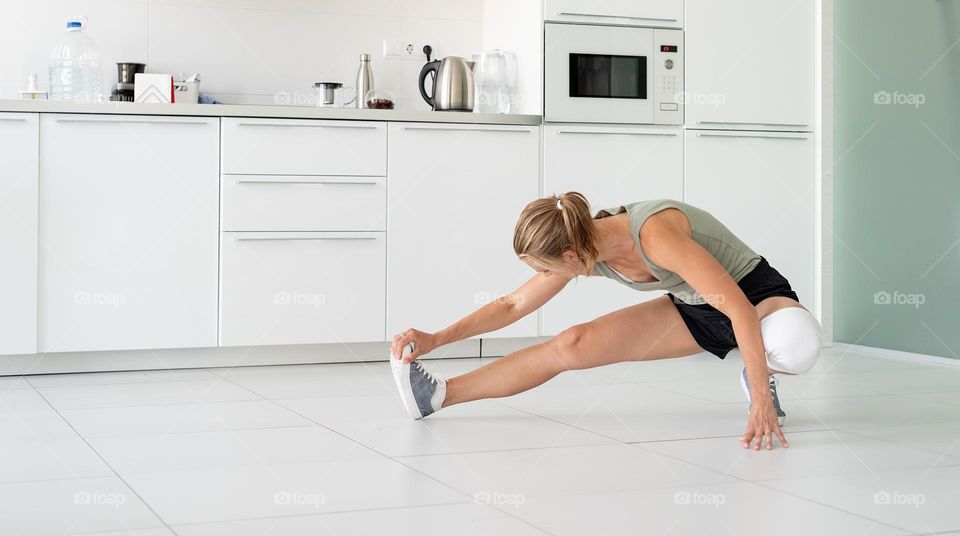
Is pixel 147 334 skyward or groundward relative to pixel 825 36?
groundward

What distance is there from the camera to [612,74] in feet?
13.9

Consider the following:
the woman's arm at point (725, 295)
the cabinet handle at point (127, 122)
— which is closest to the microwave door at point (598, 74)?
the cabinet handle at point (127, 122)

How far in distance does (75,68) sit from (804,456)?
10.3 feet

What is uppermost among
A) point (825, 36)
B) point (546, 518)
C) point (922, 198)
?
point (825, 36)

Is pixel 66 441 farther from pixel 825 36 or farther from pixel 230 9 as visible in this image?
pixel 825 36

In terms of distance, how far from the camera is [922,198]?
410 cm

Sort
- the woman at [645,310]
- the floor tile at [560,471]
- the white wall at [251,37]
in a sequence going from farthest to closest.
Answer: the white wall at [251,37] → the woman at [645,310] → the floor tile at [560,471]

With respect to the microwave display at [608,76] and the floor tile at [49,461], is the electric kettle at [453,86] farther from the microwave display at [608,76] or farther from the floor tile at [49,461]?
the floor tile at [49,461]

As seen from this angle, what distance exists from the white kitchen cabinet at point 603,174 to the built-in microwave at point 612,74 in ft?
0.21

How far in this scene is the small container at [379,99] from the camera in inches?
165

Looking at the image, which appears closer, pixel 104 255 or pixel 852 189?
pixel 104 255

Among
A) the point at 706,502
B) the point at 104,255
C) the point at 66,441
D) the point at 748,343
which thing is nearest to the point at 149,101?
the point at 104,255

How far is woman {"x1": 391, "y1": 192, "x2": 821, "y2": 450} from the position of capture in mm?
2195

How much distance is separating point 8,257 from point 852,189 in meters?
3.29
